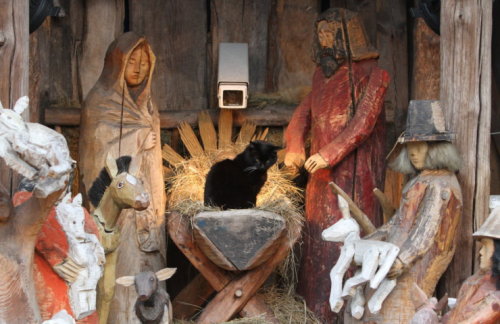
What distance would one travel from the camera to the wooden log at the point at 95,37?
26.0 feet

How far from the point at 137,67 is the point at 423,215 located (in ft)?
6.52

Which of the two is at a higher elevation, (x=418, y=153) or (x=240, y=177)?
(x=418, y=153)

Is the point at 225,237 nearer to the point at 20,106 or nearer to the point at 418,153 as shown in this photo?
the point at 418,153

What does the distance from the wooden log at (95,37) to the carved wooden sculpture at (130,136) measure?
663 mm

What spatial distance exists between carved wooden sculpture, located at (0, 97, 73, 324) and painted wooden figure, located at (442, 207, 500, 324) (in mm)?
1787

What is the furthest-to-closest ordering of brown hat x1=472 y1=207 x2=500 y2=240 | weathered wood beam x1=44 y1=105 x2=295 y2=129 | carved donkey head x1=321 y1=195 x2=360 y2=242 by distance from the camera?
weathered wood beam x1=44 y1=105 x2=295 y2=129 → carved donkey head x1=321 y1=195 x2=360 y2=242 → brown hat x1=472 y1=207 x2=500 y2=240

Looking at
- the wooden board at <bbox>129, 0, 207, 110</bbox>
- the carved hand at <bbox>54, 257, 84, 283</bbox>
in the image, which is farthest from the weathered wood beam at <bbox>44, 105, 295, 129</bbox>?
the carved hand at <bbox>54, 257, 84, 283</bbox>

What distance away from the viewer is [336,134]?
23.6 feet

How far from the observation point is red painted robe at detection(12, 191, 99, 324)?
5.34 metres

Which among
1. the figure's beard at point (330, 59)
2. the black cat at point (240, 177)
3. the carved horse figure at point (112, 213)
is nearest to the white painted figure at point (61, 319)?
the carved horse figure at point (112, 213)

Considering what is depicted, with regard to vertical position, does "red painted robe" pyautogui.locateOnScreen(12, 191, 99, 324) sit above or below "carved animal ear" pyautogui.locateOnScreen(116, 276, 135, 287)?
above

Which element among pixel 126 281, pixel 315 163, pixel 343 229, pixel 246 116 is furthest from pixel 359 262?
pixel 246 116

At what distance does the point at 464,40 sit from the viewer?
21.5 ft

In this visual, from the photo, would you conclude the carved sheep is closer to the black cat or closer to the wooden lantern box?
the wooden lantern box
